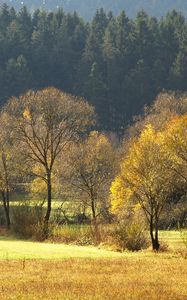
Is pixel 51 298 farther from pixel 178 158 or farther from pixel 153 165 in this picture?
pixel 178 158

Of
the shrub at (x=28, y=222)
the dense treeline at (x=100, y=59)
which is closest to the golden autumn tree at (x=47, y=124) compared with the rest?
the shrub at (x=28, y=222)

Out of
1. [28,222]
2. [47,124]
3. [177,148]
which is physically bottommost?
[28,222]

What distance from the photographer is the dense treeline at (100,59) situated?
111 meters

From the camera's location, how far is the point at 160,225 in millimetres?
49219

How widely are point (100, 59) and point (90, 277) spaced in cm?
10619

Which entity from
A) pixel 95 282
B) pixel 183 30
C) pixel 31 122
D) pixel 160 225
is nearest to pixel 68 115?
pixel 31 122

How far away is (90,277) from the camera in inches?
706

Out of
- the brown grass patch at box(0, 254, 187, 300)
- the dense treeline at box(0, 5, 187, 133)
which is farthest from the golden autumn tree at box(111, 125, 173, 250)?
the dense treeline at box(0, 5, 187, 133)

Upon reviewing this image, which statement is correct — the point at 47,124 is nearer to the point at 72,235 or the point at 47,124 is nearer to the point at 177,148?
the point at 177,148

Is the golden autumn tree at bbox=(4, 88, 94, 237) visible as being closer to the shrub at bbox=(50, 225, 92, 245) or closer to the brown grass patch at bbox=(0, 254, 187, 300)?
the shrub at bbox=(50, 225, 92, 245)

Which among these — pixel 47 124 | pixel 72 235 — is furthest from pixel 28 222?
pixel 47 124

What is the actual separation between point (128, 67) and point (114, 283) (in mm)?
105147

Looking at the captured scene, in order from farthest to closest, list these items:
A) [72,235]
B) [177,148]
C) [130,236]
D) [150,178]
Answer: [177,148] → [72,235] → [150,178] → [130,236]

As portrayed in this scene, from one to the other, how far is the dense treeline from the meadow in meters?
82.5
